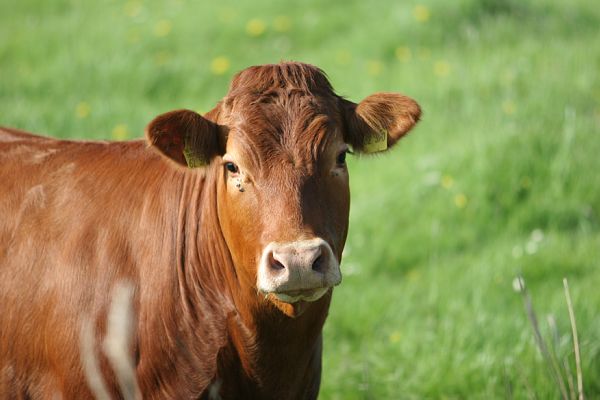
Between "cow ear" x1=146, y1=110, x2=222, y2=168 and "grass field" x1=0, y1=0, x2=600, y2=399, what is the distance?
1206 mm

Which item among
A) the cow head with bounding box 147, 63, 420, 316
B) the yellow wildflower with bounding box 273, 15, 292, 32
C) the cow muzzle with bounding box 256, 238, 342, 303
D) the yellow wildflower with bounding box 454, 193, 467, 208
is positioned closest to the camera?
the cow muzzle with bounding box 256, 238, 342, 303

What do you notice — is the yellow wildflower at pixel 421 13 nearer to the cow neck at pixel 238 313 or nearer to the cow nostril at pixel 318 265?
the cow neck at pixel 238 313

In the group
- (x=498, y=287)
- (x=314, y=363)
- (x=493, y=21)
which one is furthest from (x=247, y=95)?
(x=493, y=21)

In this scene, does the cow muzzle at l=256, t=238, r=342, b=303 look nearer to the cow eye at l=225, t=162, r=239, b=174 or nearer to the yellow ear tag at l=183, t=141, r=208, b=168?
the cow eye at l=225, t=162, r=239, b=174

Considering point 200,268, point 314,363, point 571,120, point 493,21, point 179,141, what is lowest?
point 314,363

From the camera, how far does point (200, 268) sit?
13.7 feet

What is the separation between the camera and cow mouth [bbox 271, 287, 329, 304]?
137 inches

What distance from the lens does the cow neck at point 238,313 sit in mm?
4012

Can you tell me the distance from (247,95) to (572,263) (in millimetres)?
3767

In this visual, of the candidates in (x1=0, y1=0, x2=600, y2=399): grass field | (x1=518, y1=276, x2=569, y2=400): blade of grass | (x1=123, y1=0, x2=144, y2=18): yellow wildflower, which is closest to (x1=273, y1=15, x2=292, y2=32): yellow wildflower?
(x1=0, y1=0, x2=600, y2=399): grass field

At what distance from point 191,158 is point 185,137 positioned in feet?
0.33

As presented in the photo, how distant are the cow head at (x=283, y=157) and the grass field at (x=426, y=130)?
0.96 meters

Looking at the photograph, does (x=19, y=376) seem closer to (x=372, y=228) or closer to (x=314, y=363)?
(x=314, y=363)

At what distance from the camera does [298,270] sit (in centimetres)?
338
